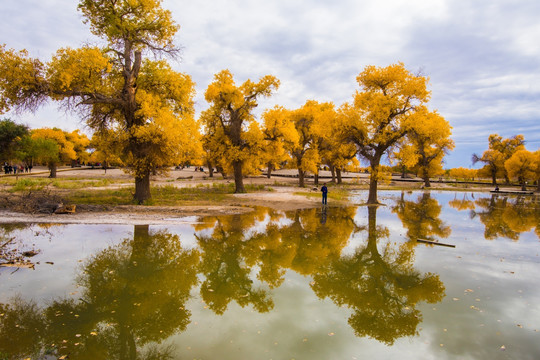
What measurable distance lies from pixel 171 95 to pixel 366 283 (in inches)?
758

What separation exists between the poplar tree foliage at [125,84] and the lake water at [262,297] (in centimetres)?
804

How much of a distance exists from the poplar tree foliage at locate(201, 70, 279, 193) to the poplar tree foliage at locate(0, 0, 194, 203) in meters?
7.67

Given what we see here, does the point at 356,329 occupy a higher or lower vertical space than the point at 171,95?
lower

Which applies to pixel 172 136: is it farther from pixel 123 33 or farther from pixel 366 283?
pixel 366 283

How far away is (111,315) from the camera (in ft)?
21.7

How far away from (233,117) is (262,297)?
2581 centimetres

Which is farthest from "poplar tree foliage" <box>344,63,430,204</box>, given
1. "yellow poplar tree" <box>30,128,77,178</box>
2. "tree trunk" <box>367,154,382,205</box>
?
"yellow poplar tree" <box>30,128,77,178</box>

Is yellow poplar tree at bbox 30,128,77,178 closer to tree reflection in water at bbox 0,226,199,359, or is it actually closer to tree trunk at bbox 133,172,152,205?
tree trunk at bbox 133,172,152,205

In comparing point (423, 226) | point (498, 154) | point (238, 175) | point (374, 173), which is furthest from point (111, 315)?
point (498, 154)

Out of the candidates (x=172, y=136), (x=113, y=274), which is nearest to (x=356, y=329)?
(x=113, y=274)

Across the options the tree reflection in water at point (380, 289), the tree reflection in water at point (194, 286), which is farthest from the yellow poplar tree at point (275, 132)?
the tree reflection in water at point (380, 289)

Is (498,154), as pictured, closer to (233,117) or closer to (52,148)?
(233,117)

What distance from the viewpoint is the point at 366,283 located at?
29.6 ft

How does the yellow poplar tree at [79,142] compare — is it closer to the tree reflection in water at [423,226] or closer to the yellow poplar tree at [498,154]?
the tree reflection in water at [423,226]
